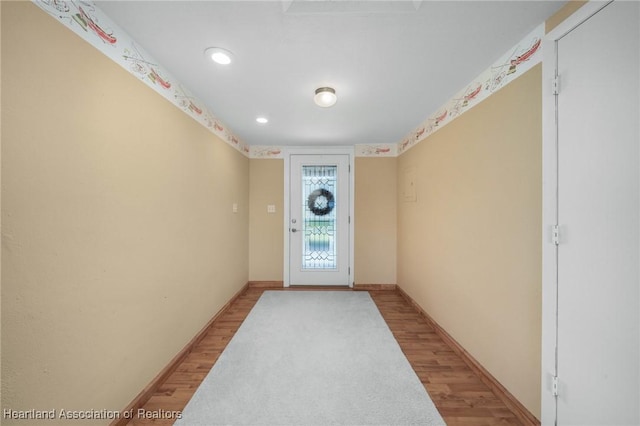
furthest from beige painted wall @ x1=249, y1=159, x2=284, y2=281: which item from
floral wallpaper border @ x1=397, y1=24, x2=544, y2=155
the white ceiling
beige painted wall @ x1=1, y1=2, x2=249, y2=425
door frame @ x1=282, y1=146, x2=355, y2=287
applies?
floral wallpaper border @ x1=397, y1=24, x2=544, y2=155

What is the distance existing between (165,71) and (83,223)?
1.25 metres

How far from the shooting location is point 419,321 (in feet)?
8.95

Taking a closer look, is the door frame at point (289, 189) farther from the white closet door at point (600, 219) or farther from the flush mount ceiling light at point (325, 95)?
the white closet door at point (600, 219)

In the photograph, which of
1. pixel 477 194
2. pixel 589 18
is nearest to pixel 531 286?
pixel 477 194

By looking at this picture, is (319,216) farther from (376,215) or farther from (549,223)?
(549,223)

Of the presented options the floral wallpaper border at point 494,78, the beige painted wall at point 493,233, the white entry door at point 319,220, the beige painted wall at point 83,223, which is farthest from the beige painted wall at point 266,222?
the floral wallpaper border at point 494,78

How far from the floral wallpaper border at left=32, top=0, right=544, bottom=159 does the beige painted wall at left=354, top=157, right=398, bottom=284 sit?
1185mm

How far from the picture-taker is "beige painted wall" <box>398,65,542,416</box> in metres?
1.40

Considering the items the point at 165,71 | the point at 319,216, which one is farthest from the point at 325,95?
the point at 319,216

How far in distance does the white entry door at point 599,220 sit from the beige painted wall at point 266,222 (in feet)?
10.9

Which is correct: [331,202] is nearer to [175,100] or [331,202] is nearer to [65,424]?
[175,100]

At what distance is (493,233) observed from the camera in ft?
5.59

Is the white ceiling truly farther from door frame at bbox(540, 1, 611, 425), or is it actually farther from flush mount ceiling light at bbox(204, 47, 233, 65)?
door frame at bbox(540, 1, 611, 425)

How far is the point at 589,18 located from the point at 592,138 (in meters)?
0.56
